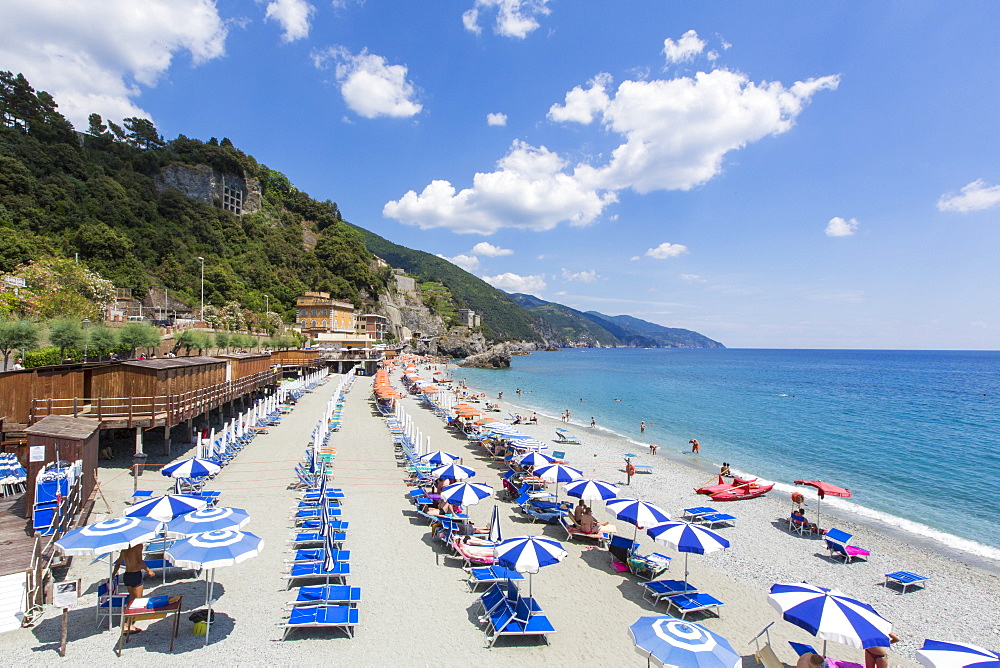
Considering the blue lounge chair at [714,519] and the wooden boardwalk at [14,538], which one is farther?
the blue lounge chair at [714,519]

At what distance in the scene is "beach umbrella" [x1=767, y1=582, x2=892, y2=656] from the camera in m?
5.55

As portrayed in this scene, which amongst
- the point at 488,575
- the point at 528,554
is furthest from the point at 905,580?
the point at 488,575

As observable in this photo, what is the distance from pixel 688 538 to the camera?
8.50m

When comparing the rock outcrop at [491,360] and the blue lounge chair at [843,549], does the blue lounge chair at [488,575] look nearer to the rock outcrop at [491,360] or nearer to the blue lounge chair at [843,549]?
the blue lounge chair at [843,549]

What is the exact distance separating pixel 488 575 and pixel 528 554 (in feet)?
6.65

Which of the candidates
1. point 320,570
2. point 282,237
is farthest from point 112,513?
point 282,237

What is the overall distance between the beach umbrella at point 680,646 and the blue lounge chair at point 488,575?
302 centimetres

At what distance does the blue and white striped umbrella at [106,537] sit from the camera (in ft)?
20.1

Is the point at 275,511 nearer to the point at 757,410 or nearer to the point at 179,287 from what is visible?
the point at 757,410

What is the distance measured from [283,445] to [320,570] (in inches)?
502

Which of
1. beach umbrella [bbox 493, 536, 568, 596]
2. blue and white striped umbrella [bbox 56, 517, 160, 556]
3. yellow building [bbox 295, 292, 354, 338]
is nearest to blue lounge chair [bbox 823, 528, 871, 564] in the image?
beach umbrella [bbox 493, 536, 568, 596]

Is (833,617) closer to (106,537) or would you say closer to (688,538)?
(688,538)

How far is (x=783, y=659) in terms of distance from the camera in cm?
730

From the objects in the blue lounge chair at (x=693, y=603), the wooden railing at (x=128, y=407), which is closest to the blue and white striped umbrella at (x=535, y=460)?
the blue lounge chair at (x=693, y=603)
